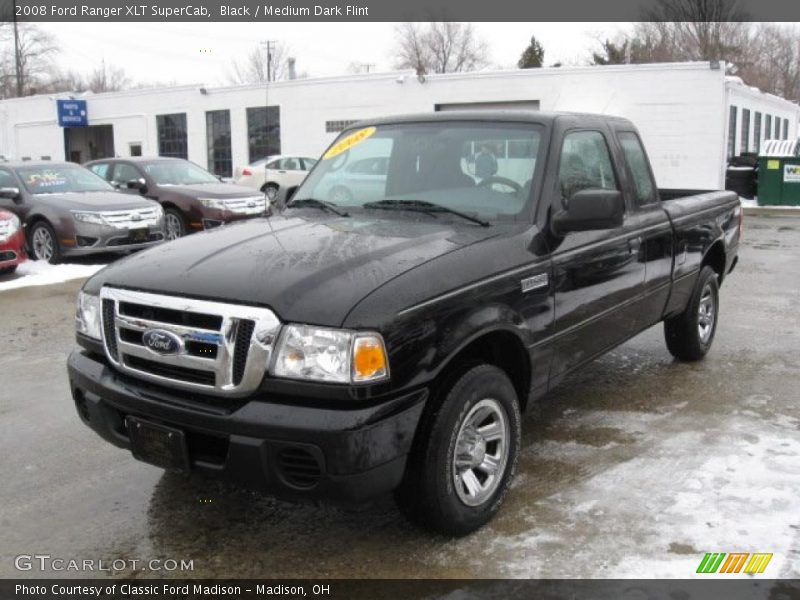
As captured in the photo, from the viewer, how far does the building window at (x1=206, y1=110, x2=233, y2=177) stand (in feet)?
104

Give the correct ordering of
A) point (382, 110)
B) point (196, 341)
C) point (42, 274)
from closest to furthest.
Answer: point (196, 341) → point (42, 274) → point (382, 110)

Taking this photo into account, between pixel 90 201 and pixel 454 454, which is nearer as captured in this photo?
pixel 454 454

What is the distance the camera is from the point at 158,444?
308 centimetres

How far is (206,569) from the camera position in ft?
10.4

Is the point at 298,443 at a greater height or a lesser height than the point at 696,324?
greater

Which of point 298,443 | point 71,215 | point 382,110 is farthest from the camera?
point 382,110

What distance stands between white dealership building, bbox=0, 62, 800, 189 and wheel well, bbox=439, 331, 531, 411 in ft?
64.4

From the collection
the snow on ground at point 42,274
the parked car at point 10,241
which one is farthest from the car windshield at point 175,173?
the parked car at point 10,241

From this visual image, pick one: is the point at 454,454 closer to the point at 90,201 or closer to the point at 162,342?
the point at 162,342

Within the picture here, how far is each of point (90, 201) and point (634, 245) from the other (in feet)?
29.5

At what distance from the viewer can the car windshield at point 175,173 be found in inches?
545

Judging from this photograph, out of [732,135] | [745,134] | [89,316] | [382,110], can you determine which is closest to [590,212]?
[89,316]

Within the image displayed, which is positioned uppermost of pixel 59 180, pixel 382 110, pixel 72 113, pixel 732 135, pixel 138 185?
pixel 72 113

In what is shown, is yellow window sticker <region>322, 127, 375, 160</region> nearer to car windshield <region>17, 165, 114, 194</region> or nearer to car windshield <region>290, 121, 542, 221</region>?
car windshield <region>290, 121, 542, 221</region>
